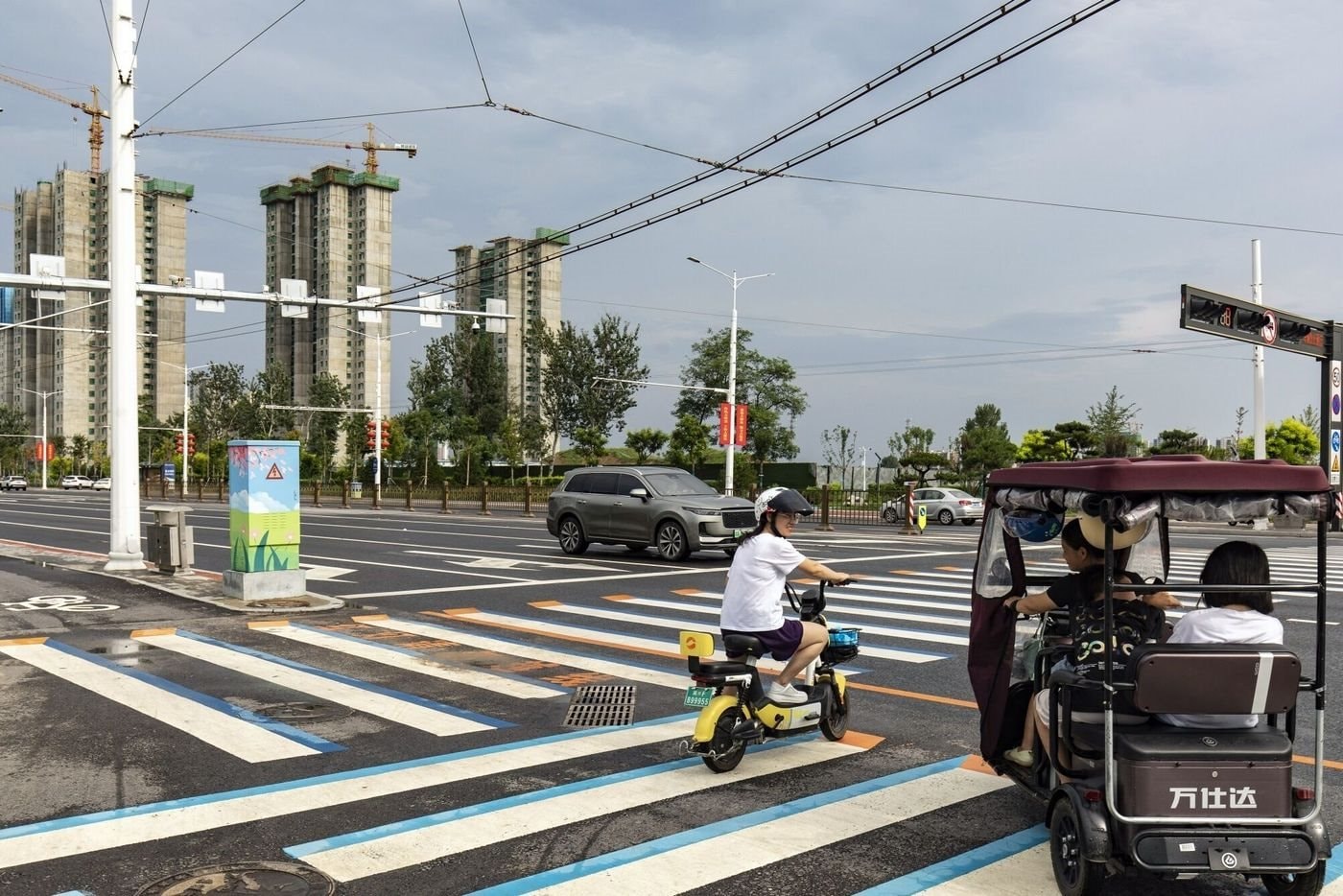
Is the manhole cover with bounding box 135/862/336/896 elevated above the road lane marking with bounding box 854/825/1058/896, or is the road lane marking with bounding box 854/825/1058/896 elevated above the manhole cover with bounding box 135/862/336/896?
the manhole cover with bounding box 135/862/336/896

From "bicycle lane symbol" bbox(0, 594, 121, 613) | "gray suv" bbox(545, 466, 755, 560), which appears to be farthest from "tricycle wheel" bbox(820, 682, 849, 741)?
"gray suv" bbox(545, 466, 755, 560)

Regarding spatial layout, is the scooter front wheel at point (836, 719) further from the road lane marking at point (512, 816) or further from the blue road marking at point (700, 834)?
the blue road marking at point (700, 834)

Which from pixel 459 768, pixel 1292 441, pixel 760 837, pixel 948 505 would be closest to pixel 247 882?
pixel 459 768

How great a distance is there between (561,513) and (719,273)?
23.8 meters

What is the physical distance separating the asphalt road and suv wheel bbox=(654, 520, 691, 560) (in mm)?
6832

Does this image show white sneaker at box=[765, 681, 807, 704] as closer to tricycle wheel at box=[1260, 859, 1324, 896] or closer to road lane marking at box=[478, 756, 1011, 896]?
road lane marking at box=[478, 756, 1011, 896]

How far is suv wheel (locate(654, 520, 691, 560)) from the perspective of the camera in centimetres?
1945

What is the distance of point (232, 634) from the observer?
1082 cm

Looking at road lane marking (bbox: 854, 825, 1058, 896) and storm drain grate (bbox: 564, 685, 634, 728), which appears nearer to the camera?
road lane marking (bbox: 854, 825, 1058, 896)

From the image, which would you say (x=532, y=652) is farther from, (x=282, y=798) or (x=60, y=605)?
(x=60, y=605)

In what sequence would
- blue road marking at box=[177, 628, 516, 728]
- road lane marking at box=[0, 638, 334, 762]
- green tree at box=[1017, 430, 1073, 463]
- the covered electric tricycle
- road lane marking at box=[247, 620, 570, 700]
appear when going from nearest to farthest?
the covered electric tricycle → road lane marking at box=[0, 638, 334, 762] → blue road marking at box=[177, 628, 516, 728] → road lane marking at box=[247, 620, 570, 700] → green tree at box=[1017, 430, 1073, 463]

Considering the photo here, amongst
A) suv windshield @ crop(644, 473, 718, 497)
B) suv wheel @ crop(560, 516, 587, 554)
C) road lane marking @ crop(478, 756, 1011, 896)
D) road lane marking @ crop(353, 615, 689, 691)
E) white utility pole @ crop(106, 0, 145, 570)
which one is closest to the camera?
road lane marking @ crop(478, 756, 1011, 896)

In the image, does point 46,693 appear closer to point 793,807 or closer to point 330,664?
point 330,664

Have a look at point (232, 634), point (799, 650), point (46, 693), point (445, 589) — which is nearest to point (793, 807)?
point (799, 650)
